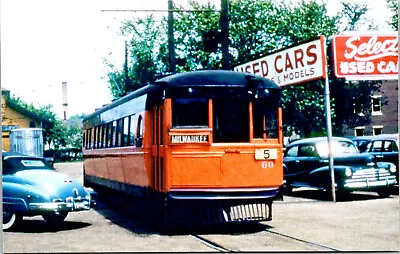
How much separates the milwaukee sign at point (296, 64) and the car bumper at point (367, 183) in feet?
8.72

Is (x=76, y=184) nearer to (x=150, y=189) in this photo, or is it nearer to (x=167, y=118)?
(x=150, y=189)

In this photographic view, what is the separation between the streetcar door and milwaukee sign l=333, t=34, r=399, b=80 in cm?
446

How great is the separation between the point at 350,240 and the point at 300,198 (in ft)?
21.9

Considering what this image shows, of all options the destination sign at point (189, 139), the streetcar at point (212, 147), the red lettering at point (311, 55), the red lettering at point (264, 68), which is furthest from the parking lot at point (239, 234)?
the red lettering at point (264, 68)

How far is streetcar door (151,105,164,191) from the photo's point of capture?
9539mm

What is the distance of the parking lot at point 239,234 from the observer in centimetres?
802

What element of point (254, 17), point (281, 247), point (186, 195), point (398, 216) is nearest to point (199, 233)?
point (186, 195)

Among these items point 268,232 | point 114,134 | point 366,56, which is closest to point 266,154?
point 268,232

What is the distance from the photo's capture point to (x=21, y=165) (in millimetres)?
10203

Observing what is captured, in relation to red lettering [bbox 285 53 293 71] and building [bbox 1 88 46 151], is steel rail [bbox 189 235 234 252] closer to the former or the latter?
building [bbox 1 88 46 151]

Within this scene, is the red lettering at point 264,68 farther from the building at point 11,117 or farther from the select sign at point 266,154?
the building at point 11,117

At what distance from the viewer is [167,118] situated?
9406 millimetres

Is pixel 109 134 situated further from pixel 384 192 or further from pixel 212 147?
pixel 384 192

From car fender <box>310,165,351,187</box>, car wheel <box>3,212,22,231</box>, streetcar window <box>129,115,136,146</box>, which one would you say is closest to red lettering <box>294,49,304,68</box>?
car fender <box>310,165,351,187</box>
